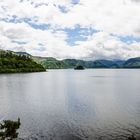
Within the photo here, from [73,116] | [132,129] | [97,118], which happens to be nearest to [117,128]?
[132,129]

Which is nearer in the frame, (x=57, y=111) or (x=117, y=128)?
(x=117, y=128)

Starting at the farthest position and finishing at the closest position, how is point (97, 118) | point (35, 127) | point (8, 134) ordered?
point (97, 118) < point (35, 127) < point (8, 134)

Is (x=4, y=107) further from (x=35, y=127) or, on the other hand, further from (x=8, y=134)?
(x=8, y=134)

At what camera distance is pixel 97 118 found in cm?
5741

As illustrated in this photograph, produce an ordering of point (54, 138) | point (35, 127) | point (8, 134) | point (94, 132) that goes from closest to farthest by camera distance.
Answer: point (8, 134), point (54, 138), point (94, 132), point (35, 127)

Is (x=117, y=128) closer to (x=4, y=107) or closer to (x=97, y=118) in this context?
(x=97, y=118)

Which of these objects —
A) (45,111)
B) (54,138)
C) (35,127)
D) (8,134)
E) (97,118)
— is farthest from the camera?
(45,111)

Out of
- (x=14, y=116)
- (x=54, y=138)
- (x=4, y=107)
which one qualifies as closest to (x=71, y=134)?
(x=54, y=138)

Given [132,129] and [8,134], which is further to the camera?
[132,129]

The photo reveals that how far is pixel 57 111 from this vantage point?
6644cm

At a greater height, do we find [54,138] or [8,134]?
[8,134]

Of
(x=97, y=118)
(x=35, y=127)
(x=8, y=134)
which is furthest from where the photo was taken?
(x=97, y=118)

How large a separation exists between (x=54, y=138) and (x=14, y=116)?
21.4 m

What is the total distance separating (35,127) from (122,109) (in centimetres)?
3046
